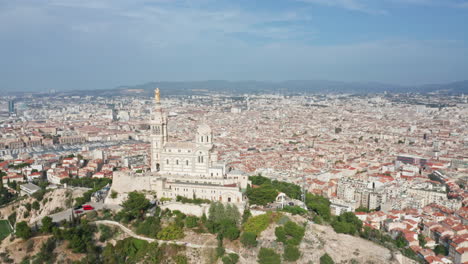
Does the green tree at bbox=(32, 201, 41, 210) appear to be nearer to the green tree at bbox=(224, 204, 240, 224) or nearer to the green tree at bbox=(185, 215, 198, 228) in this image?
the green tree at bbox=(185, 215, 198, 228)

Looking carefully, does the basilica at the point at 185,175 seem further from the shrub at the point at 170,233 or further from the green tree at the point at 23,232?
the green tree at the point at 23,232

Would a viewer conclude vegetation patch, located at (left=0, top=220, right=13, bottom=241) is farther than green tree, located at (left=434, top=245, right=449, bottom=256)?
Yes

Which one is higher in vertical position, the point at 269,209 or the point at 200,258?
the point at 269,209

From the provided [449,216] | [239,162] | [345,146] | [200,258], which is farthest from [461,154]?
[200,258]

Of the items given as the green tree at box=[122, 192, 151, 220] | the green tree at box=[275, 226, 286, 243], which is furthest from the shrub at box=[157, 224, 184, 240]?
the green tree at box=[275, 226, 286, 243]

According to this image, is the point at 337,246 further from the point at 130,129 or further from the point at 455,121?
the point at 455,121

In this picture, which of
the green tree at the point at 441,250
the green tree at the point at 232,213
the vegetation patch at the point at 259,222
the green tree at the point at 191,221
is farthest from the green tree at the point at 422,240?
the green tree at the point at 191,221
